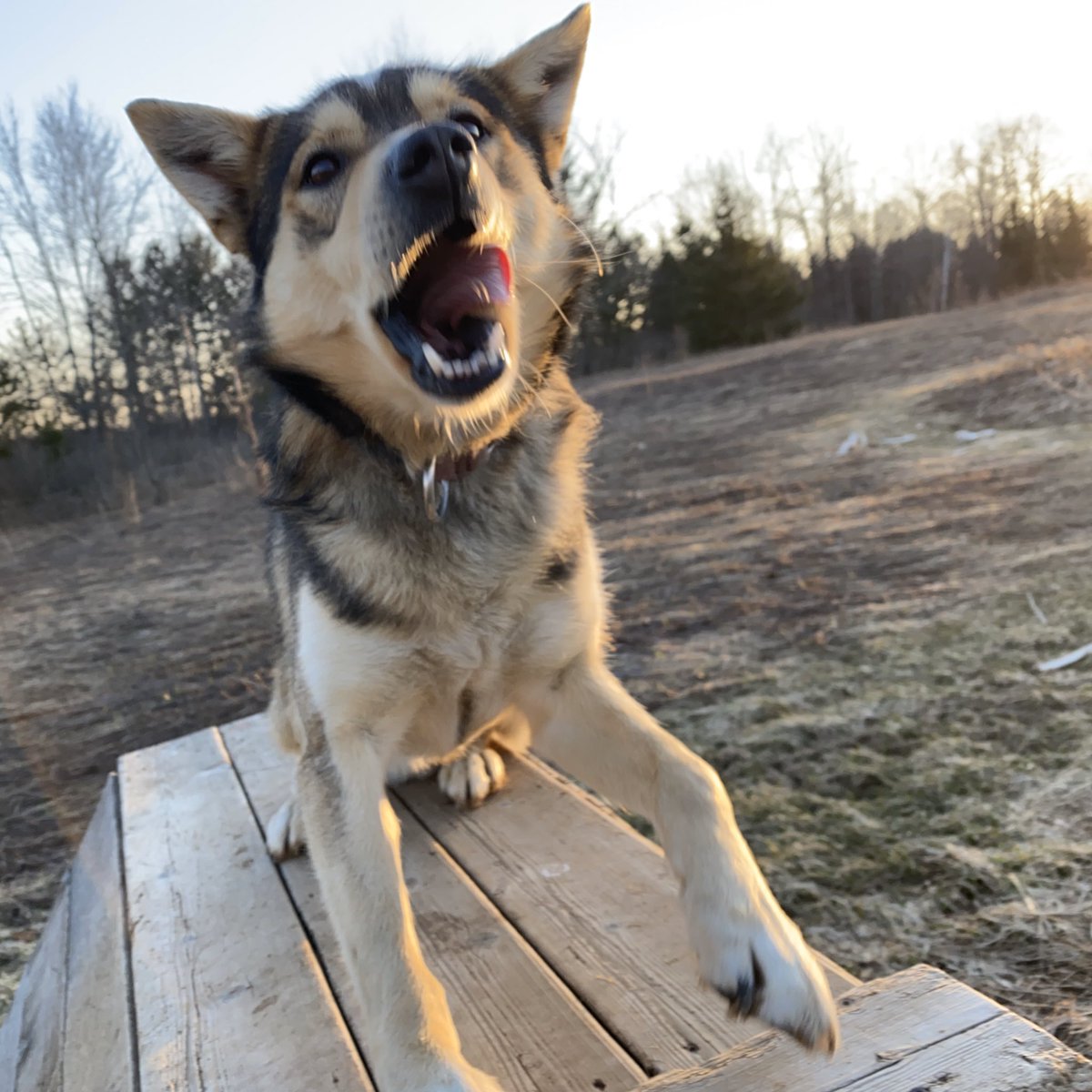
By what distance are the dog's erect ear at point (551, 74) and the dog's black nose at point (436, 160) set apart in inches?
28.3

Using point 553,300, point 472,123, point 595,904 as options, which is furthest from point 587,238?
point 595,904

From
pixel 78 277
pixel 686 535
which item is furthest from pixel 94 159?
pixel 686 535

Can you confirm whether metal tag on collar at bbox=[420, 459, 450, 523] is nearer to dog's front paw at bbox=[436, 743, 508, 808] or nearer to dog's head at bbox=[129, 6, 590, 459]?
dog's head at bbox=[129, 6, 590, 459]

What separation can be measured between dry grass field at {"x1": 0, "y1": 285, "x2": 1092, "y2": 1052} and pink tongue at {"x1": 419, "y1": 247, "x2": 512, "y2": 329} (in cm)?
201

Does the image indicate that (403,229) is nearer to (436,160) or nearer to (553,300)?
(436,160)

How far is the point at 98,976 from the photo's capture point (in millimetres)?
2215

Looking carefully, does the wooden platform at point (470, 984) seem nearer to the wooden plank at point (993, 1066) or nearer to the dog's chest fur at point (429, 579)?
the wooden plank at point (993, 1066)

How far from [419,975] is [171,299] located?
16.2 meters

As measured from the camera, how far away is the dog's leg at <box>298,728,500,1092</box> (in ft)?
5.37

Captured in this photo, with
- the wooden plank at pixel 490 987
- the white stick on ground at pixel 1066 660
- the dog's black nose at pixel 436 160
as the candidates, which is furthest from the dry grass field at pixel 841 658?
the dog's black nose at pixel 436 160

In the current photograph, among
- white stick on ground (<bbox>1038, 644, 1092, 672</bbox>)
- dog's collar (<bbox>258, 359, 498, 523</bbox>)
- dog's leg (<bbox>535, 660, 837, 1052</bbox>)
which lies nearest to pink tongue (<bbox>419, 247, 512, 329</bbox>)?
dog's collar (<bbox>258, 359, 498, 523</bbox>)

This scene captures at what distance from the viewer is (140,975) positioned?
83.3 inches

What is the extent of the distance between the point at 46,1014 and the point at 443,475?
166 centimetres

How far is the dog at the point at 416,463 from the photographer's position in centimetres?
196
